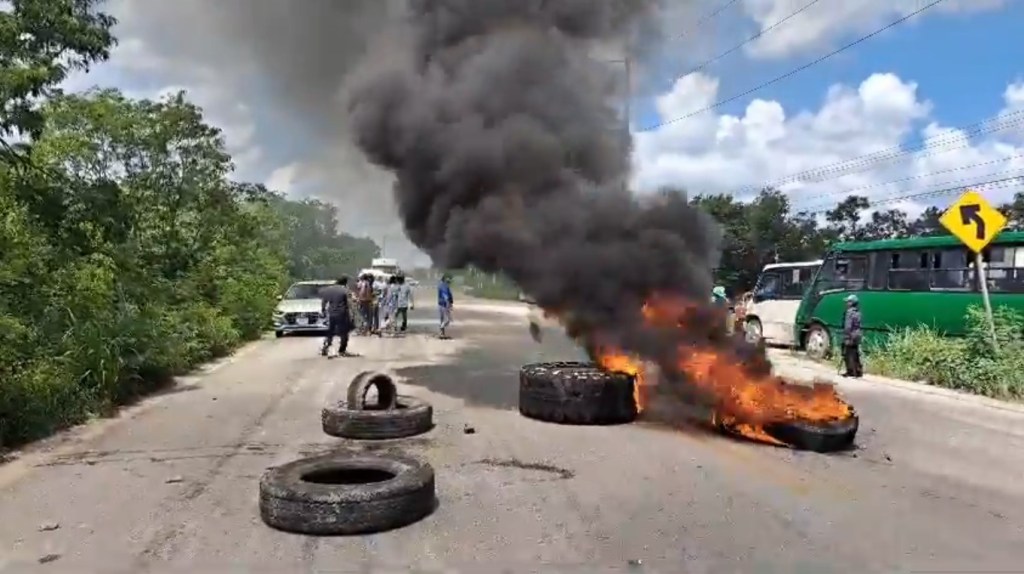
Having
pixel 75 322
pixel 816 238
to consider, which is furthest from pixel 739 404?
pixel 816 238

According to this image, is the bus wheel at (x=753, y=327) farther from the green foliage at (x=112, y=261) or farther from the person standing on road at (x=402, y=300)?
the green foliage at (x=112, y=261)

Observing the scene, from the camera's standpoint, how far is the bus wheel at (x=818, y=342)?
647 inches

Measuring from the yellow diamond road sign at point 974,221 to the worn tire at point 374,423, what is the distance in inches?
344

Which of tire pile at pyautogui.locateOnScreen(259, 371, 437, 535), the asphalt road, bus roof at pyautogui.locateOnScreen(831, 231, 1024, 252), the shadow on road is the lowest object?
the asphalt road

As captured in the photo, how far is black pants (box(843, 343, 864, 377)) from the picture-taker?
13.3 m

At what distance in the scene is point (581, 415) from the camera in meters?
8.32

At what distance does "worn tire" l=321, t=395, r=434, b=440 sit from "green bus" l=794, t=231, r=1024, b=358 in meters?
10.3

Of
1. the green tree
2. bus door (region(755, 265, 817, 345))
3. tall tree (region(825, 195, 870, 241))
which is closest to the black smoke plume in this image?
the green tree

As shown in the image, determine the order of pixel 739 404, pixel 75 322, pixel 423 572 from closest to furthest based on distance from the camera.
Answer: pixel 423 572 < pixel 739 404 < pixel 75 322

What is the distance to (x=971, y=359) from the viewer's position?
39.4 feet

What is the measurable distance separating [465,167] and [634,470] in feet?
15.8

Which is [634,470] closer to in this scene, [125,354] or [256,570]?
[256,570]

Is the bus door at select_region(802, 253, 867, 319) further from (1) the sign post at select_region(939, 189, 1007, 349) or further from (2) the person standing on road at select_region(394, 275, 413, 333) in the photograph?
(2) the person standing on road at select_region(394, 275, 413, 333)

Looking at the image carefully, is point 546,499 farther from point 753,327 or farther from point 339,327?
point 753,327
